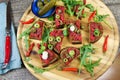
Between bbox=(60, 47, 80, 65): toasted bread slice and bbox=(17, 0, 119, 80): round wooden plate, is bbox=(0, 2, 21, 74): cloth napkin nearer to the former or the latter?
bbox=(17, 0, 119, 80): round wooden plate

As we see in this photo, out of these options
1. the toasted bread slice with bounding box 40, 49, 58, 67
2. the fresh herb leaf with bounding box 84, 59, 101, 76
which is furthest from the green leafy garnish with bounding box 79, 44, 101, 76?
the toasted bread slice with bounding box 40, 49, 58, 67

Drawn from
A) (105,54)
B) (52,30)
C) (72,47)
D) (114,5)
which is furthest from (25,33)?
(114,5)

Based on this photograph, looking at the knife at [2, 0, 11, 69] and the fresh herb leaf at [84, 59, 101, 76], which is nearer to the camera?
the fresh herb leaf at [84, 59, 101, 76]

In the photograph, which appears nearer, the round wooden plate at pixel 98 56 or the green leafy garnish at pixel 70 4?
the round wooden plate at pixel 98 56

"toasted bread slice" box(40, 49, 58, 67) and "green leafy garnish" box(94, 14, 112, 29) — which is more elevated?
"green leafy garnish" box(94, 14, 112, 29)

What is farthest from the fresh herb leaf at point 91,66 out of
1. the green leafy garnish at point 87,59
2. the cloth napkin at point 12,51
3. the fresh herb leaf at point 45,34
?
the cloth napkin at point 12,51

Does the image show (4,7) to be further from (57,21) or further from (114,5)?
(114,5)

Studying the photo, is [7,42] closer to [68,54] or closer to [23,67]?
[23,67]

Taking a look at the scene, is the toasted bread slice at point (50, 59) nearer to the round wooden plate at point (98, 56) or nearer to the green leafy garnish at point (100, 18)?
the round wooden plate at point (98, 56)
